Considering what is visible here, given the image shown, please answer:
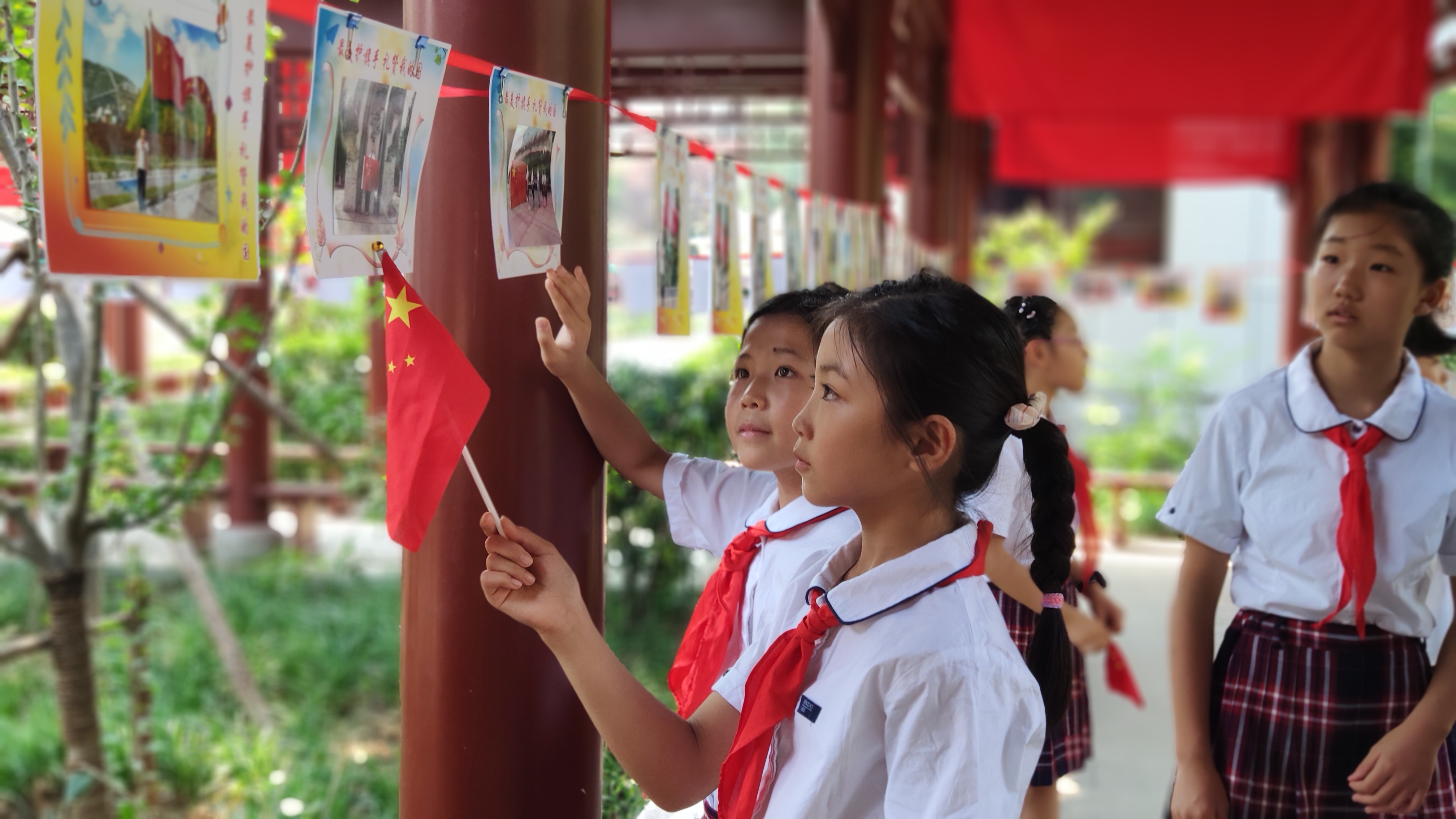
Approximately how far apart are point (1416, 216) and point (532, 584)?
1475 millimetres

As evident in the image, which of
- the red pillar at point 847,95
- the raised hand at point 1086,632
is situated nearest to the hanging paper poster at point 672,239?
the raised hand at point 1086,632

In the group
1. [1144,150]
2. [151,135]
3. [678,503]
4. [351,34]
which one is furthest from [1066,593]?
[1144,150]

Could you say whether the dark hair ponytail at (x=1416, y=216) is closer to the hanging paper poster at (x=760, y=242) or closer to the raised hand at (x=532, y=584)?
the hanging paper poster at (x=760, y=242)

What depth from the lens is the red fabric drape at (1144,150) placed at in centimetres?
761

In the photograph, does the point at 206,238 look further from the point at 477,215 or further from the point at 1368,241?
the point at 1368,241

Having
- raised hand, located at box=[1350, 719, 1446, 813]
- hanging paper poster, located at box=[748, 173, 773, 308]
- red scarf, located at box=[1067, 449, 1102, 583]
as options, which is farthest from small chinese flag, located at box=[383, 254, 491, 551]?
red scarf, located at box=[1067, 449, 1102, 583]

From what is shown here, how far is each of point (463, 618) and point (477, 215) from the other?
51 centimetres

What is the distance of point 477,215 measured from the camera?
1.47 meters

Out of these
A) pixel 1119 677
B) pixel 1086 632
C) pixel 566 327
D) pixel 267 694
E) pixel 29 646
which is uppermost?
pixel 566 327

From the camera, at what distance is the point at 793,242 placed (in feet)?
8.86

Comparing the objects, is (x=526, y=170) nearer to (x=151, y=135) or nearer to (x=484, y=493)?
(x=484, y=493)

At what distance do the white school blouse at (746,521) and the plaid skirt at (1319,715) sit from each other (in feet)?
2.49

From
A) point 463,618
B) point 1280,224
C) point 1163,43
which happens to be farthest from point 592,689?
point 1280,224

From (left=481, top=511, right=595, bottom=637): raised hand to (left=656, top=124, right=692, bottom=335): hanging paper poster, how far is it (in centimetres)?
64
